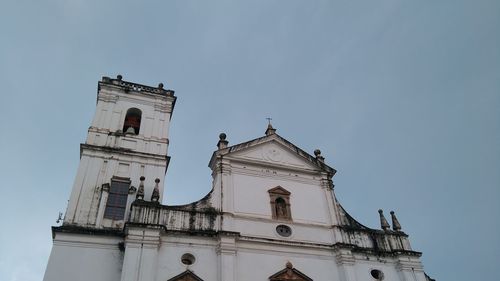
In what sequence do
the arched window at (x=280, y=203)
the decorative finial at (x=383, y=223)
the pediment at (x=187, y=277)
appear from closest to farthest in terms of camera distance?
the pediment at (x=187, y=277) < the arched window at (x=280, y=203) < the decorative finial at (x=383, y=223)

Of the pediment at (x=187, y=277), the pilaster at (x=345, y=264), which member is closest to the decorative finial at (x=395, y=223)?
the pilaster at (x=345, y=264)

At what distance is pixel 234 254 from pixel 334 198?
6.13m

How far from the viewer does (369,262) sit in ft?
56.7

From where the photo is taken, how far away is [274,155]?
1992 centimetres

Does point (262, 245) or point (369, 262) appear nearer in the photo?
point (262, 245)

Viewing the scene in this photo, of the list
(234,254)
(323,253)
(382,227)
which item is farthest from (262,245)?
(382,227)

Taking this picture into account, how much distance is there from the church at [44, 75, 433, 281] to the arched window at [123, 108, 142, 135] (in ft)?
0.17

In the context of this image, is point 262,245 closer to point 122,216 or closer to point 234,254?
point 234,254

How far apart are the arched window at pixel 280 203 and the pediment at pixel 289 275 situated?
94.5 inches

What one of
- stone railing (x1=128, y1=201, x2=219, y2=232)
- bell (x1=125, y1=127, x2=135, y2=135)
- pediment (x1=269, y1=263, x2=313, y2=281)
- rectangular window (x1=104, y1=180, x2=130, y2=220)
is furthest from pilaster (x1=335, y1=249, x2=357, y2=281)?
bell (x1=125, y1=127, x2=135, y2=135)

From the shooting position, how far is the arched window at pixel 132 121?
2014cm

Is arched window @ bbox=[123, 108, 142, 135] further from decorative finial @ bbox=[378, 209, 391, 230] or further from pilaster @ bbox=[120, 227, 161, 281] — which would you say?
decorative finial @ bbox=[378, 209, 391, 230]

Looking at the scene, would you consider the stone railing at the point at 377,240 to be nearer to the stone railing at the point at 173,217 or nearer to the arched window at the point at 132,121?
the stone railing at the point at 173,217

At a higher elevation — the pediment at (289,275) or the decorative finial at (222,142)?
the decorative finial at (222,142)
